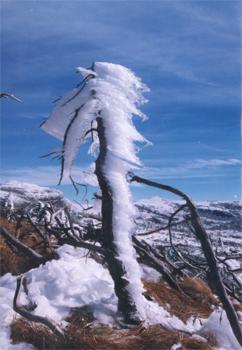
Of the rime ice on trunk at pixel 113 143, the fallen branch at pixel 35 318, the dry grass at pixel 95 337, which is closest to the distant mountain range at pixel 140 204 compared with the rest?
the rime ice on trunk at pixel 113 143

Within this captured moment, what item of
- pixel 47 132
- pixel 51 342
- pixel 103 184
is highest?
pixel 47 132

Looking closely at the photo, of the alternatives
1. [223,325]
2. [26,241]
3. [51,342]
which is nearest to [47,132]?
[51,342]

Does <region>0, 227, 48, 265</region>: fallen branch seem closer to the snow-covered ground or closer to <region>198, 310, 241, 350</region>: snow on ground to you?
the snow-covered ground

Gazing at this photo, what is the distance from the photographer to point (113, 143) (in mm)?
3076

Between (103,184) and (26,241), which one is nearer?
(103,184)

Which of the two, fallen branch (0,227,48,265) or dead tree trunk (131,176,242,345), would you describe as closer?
dead tree trunk (131,176,242,345)

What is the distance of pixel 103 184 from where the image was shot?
3.07 m

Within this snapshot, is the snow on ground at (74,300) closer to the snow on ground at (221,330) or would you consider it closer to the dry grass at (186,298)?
the snow on ground at (221,330)

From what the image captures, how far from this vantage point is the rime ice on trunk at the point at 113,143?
3.01 metres

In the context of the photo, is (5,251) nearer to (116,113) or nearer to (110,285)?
(110,285)

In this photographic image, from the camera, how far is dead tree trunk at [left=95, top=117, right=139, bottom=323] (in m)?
2.97

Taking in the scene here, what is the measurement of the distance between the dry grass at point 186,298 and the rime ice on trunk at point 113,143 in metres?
0.42

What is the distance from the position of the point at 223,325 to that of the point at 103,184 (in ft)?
3.65

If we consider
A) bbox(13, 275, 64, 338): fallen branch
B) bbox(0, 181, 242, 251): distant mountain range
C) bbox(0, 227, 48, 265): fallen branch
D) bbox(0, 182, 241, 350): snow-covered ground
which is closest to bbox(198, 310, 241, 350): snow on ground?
bbox(0, 182, 241, 350): snow-covered ground
